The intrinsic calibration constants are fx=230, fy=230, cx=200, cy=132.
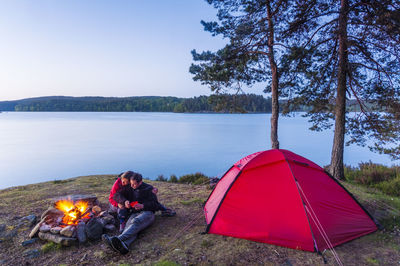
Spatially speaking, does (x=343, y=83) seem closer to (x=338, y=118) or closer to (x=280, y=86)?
(x=338, y=118)

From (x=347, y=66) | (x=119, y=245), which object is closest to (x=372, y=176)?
(x=347, y=66)

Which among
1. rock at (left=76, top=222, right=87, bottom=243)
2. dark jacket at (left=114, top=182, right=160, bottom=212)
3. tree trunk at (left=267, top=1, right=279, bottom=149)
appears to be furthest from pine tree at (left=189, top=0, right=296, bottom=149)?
rock at (left=76, top=222, right=87, bottom=243)

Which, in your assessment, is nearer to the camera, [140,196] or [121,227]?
[121,227]

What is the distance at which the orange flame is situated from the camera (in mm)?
4545

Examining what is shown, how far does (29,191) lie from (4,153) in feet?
71.6

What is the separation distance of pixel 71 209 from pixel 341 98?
28.3 feet

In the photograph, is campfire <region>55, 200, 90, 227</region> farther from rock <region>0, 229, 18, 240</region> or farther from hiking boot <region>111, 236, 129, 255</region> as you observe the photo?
hiking boot <region>111, 236, 129, 255</region>

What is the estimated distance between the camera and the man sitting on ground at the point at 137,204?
13.9ft

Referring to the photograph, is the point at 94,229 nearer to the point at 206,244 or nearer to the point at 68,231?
the point at 68,231

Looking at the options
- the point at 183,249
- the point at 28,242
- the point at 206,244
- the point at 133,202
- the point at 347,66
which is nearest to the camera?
the point at 183,249

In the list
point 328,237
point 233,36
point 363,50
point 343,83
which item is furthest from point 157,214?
point 363,50

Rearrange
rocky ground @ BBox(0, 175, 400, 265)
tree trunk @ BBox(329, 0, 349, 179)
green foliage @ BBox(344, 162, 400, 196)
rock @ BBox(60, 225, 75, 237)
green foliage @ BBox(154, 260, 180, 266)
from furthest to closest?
green foliage @ BBox(344, 162, 400, 196), tree trunk @ BBox(329, 0, 349, 179), rock @ BBox(60, 225, 75, 237), rocky ground @ BBox(0, 175, 400, 265), green foliage @ BBox(154, 260, 180, 266)

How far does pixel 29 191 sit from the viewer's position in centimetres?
761

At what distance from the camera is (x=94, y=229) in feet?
14.0
